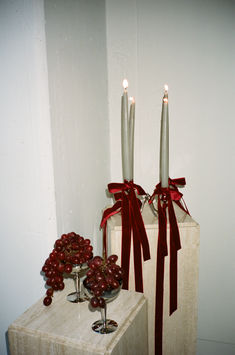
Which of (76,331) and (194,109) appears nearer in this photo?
(76,331)

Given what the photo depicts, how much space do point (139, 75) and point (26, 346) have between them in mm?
1129

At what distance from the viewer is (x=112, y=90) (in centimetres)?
142

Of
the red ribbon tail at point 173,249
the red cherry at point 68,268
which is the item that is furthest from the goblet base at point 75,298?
the red ribbon tail at point 173,249

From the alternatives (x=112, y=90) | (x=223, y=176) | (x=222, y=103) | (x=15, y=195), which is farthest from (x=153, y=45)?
(x=15, y=195)

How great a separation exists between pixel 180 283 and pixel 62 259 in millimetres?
486

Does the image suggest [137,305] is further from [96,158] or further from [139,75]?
[139,75]

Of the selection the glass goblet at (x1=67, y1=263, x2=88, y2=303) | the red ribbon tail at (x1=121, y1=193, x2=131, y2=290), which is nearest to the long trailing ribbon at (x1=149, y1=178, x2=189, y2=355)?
the red ribbon tail at (x1=121, y1=193, x2=131, y2=290)

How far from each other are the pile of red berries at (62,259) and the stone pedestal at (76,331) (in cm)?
6

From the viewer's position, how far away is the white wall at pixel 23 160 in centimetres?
84

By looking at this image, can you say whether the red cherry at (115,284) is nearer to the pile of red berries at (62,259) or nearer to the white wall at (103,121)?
the pile of red berries at (62,259)

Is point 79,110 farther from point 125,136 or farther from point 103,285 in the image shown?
point 103,285

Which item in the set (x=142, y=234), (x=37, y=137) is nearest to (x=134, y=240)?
(x=142, y=234)

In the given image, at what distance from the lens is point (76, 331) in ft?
2.44

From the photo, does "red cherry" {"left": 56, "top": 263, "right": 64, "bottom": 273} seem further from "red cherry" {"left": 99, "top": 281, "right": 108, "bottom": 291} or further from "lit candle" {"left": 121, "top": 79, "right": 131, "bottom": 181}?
"lit candle" {"left": 121, "top": 79, "right": 131, "bottom": 181}
